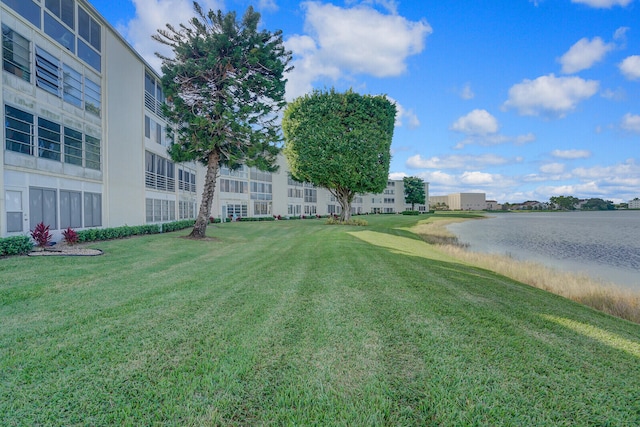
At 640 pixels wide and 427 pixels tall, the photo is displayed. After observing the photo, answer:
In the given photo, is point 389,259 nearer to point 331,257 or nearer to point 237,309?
point 331,257

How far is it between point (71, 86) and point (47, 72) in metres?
1.24

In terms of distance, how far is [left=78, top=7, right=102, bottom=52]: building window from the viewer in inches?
577

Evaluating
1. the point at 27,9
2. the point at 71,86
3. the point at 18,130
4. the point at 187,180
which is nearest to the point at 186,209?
the point at 187,180

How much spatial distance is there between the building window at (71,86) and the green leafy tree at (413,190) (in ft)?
263

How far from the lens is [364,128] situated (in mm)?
28578

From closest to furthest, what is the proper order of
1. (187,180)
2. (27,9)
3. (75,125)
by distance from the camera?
(27,9)
(75,125)
(187,180)

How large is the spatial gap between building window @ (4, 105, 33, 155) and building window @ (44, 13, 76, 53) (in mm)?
3931

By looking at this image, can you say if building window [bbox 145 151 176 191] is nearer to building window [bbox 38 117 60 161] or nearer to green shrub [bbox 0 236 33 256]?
building window [bbox 38 117 60 161]

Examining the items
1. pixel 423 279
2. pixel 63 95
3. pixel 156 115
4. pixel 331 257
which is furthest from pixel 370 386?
pixel 156 115

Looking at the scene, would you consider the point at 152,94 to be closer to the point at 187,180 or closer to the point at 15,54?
the point at 187,180

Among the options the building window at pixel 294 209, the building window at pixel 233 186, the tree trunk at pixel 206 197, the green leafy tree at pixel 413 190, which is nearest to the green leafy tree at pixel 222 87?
the tree trunk at pixel 206 197

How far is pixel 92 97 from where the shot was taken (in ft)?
51.3

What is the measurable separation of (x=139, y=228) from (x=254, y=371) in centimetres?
1671

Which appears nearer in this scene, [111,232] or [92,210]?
[111,232]
